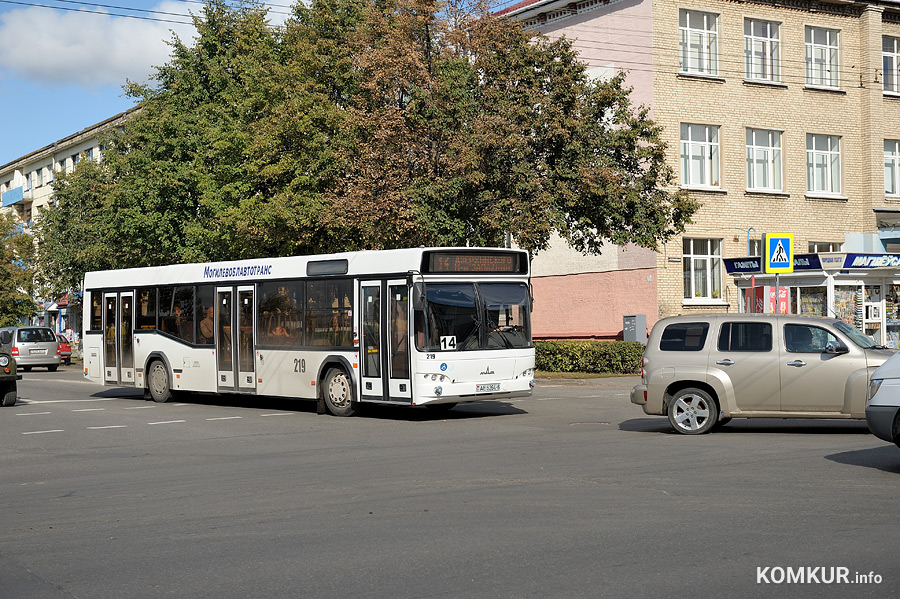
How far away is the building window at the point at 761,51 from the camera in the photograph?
38156 millimetres

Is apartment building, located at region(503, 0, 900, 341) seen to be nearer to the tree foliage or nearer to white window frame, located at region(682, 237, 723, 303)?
white window frame, located at region(682, 237, 723, 303)

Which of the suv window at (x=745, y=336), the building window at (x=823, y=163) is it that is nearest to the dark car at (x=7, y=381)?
the suv window at (x=745, y=336)

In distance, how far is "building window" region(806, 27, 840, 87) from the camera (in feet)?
129

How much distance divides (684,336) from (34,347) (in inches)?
1309

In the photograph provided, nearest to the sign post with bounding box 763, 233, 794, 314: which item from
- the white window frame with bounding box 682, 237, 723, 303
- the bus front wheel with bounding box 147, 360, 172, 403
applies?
the white window frame with bounding box 682, 237, 723, 303

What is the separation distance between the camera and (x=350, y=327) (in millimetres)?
18688

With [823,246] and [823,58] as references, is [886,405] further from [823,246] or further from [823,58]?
[823,58]

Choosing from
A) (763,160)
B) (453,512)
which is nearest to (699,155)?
(763,160)

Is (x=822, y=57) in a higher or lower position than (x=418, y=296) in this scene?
higher

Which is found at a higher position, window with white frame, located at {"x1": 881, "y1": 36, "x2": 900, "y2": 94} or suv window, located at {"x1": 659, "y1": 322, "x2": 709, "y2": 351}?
window with white frame, located at {"x1": 881, "y1": 36, "x2": 900, "y2": 94}

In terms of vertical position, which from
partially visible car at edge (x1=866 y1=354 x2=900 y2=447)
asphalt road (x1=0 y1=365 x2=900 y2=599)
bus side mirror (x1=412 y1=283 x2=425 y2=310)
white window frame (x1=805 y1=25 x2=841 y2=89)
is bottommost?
asphalt road (x1=0 y1=365 x2=900 y2=599)

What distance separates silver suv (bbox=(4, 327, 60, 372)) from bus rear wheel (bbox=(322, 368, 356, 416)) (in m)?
26.4

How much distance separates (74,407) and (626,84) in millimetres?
22687

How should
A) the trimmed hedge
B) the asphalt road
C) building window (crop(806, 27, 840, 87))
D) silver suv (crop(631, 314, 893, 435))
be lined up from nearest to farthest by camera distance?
the asphalt road < silver suv (crop(631, 314, 893, 435)) < the trimmed hedge < building window (crop(806, 27, 840, 87))
